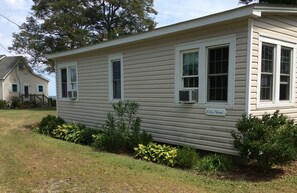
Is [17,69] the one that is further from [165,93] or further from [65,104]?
[165,93]

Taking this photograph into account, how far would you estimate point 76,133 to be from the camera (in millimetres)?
10453

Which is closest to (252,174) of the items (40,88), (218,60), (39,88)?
(218,60)

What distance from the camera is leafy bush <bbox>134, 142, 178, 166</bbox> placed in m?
6.91

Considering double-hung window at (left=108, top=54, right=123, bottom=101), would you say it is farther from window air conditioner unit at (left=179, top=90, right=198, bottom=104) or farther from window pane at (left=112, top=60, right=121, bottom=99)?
window air conditioner unit at (left=179, top=90, right=198, bottom=104)

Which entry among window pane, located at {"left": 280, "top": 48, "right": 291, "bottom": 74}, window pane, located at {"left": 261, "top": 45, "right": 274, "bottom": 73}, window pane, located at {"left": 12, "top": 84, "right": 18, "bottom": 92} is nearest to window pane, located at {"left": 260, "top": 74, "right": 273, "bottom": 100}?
window pane, located at {"left": 261, "top": 45, "right": 274, "bottom": 73}

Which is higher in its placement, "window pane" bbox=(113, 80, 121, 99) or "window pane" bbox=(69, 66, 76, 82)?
"window pane" bbox=(69, 66, 76, 82)

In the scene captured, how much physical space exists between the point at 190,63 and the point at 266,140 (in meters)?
2.87

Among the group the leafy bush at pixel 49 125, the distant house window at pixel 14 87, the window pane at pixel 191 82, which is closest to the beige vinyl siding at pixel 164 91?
the window pane at pixel 191 82

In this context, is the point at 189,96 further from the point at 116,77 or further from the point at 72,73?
the point at 72,73

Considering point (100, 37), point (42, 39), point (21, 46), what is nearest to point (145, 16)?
point (100, 37)

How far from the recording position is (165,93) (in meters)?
8.23

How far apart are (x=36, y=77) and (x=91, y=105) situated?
29802 mm

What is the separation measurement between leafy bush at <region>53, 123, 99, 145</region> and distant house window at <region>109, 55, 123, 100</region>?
5.01 feet

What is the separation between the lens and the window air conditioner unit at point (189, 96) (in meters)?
7.37
